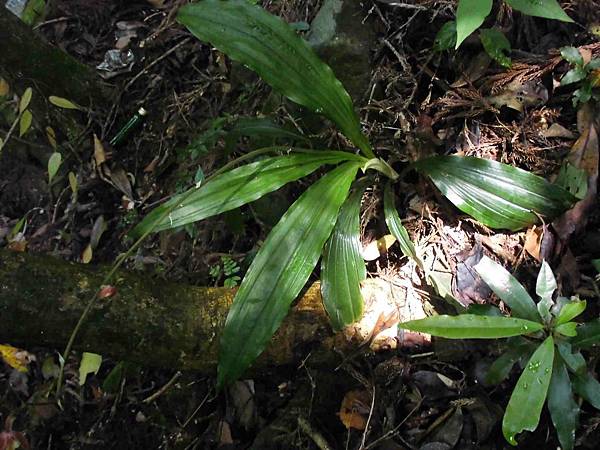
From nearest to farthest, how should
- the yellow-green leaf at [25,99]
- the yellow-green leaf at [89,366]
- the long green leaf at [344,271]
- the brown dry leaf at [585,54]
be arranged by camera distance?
the long green leaf at [344,271] → the brown dry leaf at [585,54] → the yellow-green leaf at [89,366] → the yellow-green leaf at [25,99]

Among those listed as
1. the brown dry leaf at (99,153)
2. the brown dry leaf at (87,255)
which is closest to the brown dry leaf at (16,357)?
the brown dry leaf at (87,255)

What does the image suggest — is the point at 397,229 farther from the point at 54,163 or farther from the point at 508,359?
the point at 54,163

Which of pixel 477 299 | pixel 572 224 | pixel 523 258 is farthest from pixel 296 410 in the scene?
pixel 572 224

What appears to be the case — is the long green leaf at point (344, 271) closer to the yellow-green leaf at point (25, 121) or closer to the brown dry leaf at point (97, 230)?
the brown dry leaf at point (97, 230)

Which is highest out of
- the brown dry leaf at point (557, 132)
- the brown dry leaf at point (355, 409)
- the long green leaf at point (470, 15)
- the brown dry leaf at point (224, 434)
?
the long green leaf at point (470, 15)

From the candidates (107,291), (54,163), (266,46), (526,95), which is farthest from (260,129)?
(54,163)

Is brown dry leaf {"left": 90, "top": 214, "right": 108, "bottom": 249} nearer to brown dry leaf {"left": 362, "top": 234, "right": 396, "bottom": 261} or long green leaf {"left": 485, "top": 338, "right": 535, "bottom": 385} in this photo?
brown dry leaf {"left": 362, "top": 234, "right": 396, "bottom": 261}
